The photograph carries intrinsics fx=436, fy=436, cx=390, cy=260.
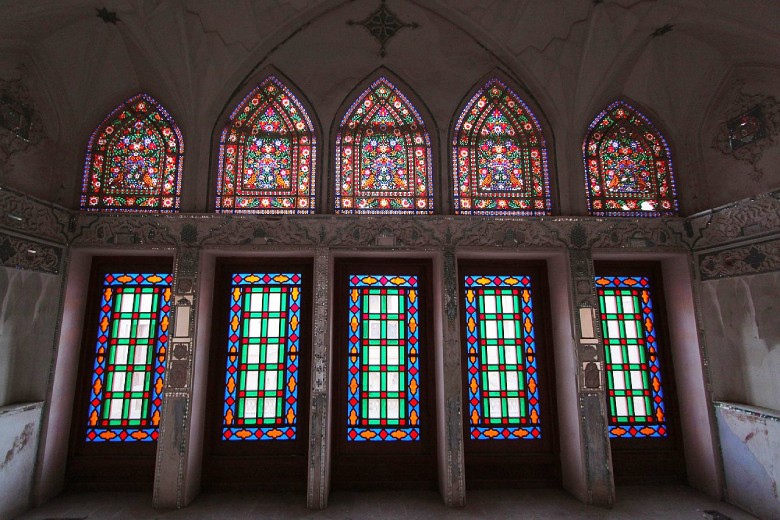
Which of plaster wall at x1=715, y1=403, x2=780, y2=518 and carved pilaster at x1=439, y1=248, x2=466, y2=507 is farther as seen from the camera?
carved pilaster at x1=439, y1=248, x2=466, y2=507

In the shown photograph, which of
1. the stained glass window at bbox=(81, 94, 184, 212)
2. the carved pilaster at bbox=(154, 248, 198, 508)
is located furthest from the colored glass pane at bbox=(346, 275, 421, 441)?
the stained glass window at bbox=(81, 94, 184, 212)

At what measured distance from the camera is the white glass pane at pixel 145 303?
486 cm

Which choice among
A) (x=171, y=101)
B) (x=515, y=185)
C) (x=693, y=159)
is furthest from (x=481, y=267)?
(x=171, y=101)

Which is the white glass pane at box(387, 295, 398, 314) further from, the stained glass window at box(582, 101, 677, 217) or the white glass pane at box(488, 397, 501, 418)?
the stained glass window at box(582, 101, 677, 217)

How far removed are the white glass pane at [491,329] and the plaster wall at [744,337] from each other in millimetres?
2117

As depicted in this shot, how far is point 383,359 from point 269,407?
4.41ft

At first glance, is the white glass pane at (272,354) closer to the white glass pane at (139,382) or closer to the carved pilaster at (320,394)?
the carved pilaster at (320,394)

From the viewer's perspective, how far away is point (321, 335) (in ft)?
14.3

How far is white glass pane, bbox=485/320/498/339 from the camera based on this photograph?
4977 millimetres

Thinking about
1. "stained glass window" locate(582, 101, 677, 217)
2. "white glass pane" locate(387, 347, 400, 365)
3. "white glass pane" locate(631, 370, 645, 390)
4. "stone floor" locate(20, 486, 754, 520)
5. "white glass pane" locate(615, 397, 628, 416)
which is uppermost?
"stained glass window" locate(582, 101, 677, 217)

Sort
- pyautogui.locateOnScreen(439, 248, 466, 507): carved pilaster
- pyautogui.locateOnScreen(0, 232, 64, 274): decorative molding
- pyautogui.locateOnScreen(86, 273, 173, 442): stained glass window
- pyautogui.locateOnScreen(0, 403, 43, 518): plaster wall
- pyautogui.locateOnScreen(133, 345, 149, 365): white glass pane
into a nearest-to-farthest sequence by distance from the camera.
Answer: pyautogui.locateOnScreen(0, 403, 43, 518): plaster wall, pyautogui.locateOnScreen(0, 232, 64, 274): decorative molding, pyautogui.locateOnScreen(439, 248, 466, 507): carved pilaster, pyautogui.locateOnScreen(86, 273, 173, 442): stained glass window, pyautogui.locateOnScreen(133, 345, 149, 365): white glass pane

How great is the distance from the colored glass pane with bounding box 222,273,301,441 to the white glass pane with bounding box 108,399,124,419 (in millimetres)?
1113

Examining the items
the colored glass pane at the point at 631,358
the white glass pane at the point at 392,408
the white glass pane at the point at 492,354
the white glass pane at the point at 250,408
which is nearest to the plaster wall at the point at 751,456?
the colored glass pane at the point at 631,358

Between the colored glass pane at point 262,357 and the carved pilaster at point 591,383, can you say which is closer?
the carved pilaster at point 591,383
